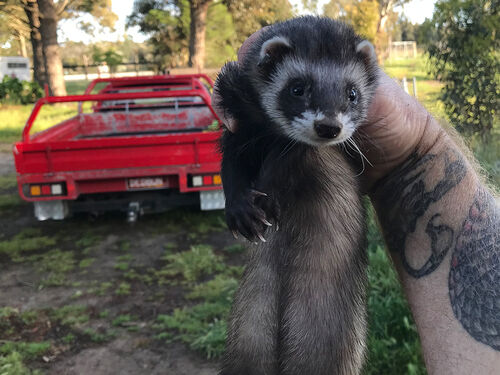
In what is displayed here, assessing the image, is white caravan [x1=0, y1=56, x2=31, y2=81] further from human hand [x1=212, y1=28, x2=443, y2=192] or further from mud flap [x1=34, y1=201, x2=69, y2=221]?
human hand [x1=212, y1=28, x2=443, y2=192]

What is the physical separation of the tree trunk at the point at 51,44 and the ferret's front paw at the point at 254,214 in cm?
2001

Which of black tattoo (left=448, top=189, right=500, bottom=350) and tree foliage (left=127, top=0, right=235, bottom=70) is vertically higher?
tree foliage (left=127, top=0, right=235, bottom=70)

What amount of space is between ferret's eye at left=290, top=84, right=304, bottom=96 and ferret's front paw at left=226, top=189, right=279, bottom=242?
1.36 feet

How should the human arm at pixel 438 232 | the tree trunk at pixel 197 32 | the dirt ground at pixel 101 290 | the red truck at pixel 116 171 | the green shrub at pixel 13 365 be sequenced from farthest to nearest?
the tree trunk at pixel 197 32
the red truck at pixel 116 171
the dirt ground at pixel 101 290
the green shrub at pixel 13 365
the human arm at pixel 438 232

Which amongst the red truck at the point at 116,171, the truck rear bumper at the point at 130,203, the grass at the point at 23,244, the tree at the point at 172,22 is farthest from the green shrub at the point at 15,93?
the truck rear bumper at the point at 130,203

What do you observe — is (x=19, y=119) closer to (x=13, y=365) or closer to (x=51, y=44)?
(x=51, y=44)

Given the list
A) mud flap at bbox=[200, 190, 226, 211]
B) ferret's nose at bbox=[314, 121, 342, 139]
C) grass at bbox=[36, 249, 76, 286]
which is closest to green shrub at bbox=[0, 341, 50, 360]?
grass at bbox=[36, 249, 76, 286]

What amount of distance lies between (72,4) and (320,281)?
947 inches

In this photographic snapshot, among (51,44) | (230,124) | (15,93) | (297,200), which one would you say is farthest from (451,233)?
(15,93)

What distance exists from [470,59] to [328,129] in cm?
631

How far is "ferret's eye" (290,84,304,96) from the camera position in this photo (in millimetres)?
1894

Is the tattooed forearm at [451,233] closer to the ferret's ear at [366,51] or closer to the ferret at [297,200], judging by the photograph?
the ferret at [297,200]

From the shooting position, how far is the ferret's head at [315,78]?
1796 millimetres

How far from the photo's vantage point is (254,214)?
6.24 ft
